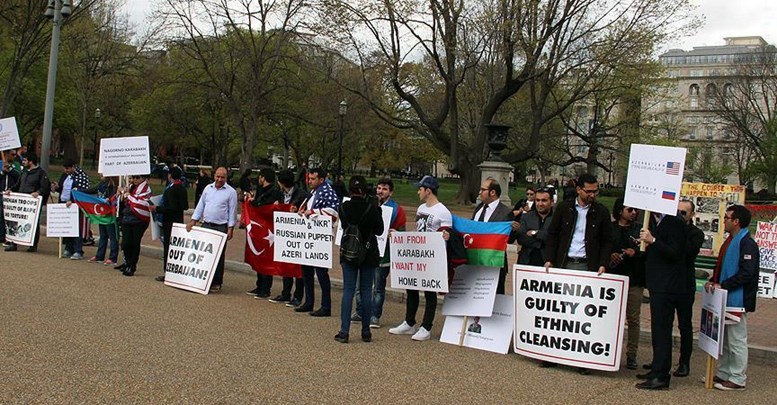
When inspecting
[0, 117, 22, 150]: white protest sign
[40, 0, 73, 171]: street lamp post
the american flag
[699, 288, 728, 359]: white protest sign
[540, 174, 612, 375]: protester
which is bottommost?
[699, 288, 728, 359]: white protest sign

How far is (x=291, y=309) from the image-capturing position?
1005 cm

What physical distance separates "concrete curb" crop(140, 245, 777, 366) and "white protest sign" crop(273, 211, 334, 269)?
173 cm

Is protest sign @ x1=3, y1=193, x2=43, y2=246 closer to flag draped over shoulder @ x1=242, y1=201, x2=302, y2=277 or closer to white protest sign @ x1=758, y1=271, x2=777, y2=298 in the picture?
flag draped over shoulder @ x1=242, y1=201, x2=302, y2=277

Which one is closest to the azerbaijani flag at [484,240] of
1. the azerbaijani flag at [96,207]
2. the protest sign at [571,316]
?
the protest sign at [571,316]

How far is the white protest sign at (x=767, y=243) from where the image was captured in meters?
14.1

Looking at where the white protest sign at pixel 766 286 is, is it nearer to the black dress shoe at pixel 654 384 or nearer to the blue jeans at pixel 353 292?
the black dress shoe at pixel 654 384

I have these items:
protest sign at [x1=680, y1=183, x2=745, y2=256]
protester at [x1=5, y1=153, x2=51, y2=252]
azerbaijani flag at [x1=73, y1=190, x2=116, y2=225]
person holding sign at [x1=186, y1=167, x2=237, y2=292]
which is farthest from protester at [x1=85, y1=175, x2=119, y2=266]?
protest sign at [x1=680, y1=183, x2=745, y2=256]

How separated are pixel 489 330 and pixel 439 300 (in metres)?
3.09

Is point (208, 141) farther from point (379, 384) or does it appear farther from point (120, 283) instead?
point (379, 384)

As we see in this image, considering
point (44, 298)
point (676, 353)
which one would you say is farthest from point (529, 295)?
point (44, 298)

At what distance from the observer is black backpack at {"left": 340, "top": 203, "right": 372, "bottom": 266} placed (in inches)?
327

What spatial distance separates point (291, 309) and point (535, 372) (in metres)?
3.80

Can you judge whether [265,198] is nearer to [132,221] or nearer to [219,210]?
[219,210]

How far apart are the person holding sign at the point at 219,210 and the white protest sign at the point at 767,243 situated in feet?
31.5
